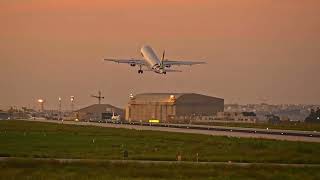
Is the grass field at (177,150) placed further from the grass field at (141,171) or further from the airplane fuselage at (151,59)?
the airplane fuselage at (151,59)

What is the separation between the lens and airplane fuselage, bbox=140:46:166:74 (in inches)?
5340

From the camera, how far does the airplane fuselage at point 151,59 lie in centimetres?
13562

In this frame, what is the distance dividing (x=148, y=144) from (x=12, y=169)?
110 ft

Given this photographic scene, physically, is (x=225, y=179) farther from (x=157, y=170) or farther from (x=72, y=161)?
(x=72, y=161)

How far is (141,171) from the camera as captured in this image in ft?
162

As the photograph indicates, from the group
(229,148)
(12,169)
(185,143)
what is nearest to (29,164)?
(12,169)

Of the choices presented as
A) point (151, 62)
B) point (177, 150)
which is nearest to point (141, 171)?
point (177, 150)

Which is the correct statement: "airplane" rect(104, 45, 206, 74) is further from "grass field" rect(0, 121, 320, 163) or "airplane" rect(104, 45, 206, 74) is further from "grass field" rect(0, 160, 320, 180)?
"grass field" rect(0, 160, 320, 180)

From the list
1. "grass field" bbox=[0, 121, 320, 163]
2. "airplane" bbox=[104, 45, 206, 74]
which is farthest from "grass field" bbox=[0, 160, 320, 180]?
"airplane" bbox=[104, 45, 206, 74]

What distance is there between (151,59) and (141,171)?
308 feet

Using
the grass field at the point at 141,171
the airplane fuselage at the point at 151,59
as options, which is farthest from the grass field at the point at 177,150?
the airplane fuselage at the point at 151,59

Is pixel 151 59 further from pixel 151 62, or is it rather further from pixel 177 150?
pixel 177 150

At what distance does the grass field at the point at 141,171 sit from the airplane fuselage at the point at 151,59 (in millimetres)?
80729

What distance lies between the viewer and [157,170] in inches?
1970
